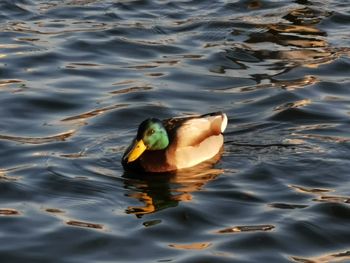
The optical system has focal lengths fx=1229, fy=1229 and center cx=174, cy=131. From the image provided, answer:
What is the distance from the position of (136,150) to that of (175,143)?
1.69ft

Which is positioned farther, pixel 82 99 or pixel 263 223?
pixel 82 99

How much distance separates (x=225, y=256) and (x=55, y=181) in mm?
2084

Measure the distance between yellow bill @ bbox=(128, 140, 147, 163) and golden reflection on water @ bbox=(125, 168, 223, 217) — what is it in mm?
231

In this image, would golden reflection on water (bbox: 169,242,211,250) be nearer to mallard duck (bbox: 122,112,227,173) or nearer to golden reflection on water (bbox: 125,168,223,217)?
golden reflection on water (bbox: 125,168,223,217)

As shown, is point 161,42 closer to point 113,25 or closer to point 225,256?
point 113,25

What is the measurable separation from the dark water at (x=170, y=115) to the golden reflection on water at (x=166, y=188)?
0.7 inches

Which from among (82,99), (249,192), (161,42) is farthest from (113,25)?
(249,192)

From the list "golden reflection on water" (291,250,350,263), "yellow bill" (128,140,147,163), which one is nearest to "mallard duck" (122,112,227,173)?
"yellow bill" (128,140,147,163)

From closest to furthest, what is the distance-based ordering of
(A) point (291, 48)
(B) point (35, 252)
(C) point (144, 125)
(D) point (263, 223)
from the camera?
(B) point (35, 252)
(D) point (263, 223)
(C) point (144, 125)
(A) point (291, 48)

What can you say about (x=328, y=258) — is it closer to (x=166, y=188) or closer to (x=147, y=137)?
(x=166, y=188)

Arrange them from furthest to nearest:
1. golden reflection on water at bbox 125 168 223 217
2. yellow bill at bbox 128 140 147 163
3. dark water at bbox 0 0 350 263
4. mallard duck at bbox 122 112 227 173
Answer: mallard duck at bbox 122 112 227 173
yellow bill at bbox 128 140 147 163
golden reflection on water at bbox 125 168 223 217
dark water at bbox 0 0 350 263

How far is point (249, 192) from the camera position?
10219 mm

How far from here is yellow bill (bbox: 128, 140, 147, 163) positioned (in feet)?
35.6

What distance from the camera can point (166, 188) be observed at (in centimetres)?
1060
